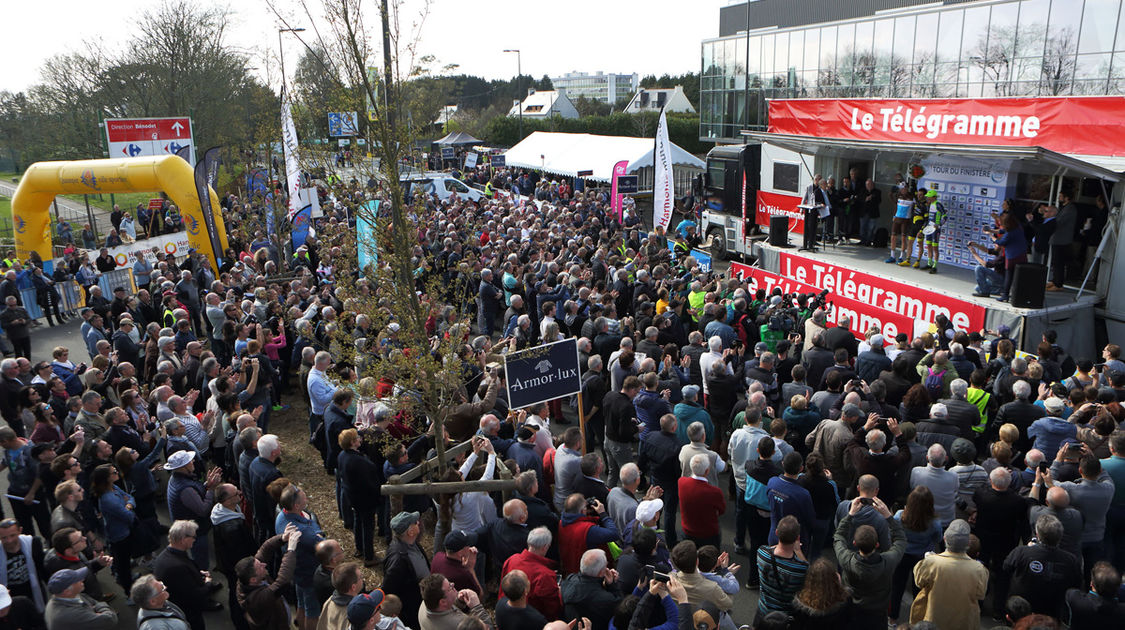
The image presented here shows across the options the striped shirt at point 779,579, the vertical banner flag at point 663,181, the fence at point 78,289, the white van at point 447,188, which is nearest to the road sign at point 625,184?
the vertical banner flag at point 663,181

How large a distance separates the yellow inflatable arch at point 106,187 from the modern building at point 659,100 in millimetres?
52744

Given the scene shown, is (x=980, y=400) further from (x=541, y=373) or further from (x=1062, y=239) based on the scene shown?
(x=1062, y=239)

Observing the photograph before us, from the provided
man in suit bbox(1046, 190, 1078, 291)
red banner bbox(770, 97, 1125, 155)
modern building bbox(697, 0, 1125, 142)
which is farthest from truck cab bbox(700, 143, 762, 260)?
man in suit bbox(1046, 190, 1078, 291)

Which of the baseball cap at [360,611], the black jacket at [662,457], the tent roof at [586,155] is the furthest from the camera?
the tent roof at [586,155]

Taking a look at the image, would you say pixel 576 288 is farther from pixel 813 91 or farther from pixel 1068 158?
pixel 813 91

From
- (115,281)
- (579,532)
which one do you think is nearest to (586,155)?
(115,281)

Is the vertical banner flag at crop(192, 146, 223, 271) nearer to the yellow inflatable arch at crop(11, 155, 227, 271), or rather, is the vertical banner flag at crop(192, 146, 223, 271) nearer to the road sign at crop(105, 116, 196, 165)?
the yellow inflatable arch at crop(11, 155, 227, 271)

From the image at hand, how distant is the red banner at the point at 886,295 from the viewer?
11438 millimetres

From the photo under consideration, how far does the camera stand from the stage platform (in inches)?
425

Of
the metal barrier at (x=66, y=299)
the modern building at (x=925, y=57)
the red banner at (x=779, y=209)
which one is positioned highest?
the modern building at (x=925, y=57)

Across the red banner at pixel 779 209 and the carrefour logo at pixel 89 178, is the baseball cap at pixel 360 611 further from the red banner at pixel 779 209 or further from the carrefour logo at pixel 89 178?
the carrefour logo at pixel 89 178

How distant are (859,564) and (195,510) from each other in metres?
5.25

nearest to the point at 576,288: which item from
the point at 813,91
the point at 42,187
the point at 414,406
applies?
the point at 414,406

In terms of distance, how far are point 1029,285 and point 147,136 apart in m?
25.2
